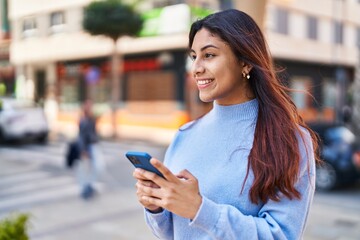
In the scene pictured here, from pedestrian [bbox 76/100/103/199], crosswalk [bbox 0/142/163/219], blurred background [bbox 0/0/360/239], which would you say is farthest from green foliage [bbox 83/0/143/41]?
pedestrian [bbox 76/100/103/199]

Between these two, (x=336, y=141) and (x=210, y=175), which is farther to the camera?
(x=336, y=141)

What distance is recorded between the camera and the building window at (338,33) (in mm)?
25219

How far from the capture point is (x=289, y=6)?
22625 mm

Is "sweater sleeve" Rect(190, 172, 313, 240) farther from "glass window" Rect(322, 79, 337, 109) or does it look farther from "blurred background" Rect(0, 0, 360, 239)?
"glass window" Rect(322, 79, 337, 109)

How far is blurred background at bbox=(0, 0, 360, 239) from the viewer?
18.5 meters

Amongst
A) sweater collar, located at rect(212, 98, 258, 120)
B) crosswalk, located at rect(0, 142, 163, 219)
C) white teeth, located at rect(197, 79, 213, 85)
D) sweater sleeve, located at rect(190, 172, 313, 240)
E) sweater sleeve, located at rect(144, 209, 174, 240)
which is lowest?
crosswalk, located at rect(0, 142, 163, 219)

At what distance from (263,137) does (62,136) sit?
670 inches

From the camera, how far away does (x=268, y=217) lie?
1.25 m

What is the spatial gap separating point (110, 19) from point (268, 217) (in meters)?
15.6

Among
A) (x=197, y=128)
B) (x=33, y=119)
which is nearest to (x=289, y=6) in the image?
(x=33, y=119)

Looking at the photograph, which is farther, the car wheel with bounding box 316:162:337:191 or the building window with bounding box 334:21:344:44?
the building window with bounding box 334:21:344:44

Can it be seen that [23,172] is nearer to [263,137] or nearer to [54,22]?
[263,137]

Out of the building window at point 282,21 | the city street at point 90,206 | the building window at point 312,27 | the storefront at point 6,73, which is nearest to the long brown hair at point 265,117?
the city street at point 90,206

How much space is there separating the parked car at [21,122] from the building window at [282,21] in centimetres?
1247
